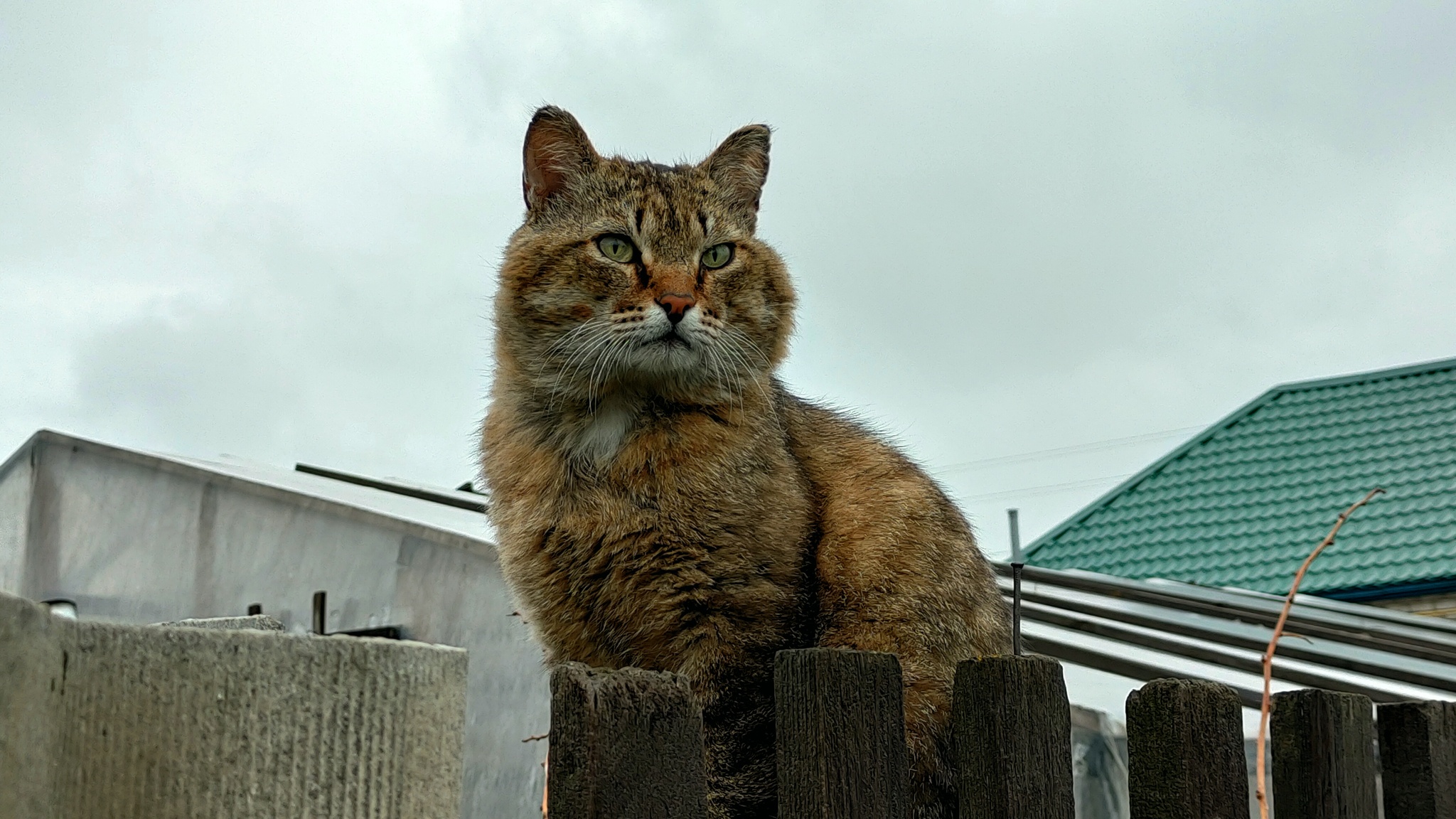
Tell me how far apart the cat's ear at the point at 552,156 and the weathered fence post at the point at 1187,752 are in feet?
6.18

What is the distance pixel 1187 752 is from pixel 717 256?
1.57 metres

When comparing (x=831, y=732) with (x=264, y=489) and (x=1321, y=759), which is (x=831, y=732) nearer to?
(x=1321, y=759)

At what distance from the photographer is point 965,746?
1.77m

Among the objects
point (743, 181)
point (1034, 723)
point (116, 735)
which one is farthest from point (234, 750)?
point (743, 181)

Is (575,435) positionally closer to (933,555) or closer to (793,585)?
(793,585)

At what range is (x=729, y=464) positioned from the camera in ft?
8.95

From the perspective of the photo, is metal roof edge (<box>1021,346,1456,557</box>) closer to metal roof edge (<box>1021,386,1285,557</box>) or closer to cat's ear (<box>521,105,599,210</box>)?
metal roof edge (<box>1021,386,1285,557</box>)

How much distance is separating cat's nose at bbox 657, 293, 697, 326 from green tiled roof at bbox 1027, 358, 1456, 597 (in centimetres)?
791

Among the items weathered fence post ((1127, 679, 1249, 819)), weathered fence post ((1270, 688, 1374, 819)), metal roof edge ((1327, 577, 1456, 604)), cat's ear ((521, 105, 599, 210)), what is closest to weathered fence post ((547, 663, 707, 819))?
weathered fence post ((1127, 679, 1249, 819))

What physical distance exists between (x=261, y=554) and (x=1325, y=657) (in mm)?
4157

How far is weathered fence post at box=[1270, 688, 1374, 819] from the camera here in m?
2.05

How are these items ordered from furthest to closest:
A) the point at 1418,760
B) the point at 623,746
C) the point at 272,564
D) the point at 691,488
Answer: the point at 272,564 < the point at 691,488 < the point at 1418,760 < the point at 623,746

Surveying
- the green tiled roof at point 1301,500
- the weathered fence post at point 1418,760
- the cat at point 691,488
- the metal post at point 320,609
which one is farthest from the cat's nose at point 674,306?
the green tiled roof at point 1301,500

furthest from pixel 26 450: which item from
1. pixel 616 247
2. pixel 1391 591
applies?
pixel 1391 591
